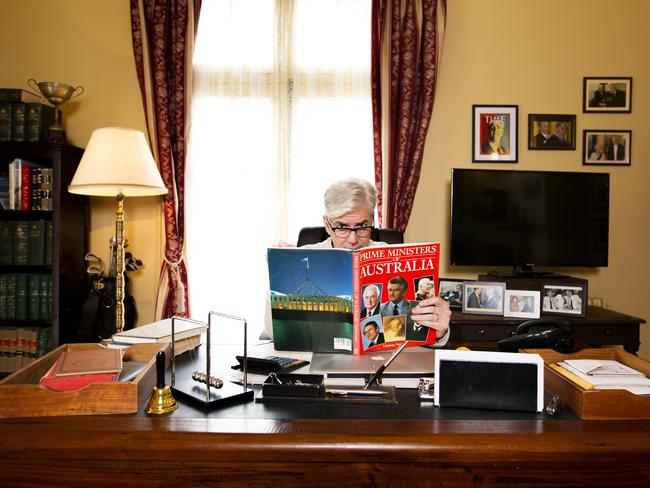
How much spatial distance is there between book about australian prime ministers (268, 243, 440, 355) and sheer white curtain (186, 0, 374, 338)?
1.83 metres

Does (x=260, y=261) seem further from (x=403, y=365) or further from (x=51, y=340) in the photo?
(x=403, y=365)

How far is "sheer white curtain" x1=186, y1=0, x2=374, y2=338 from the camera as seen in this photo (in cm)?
309

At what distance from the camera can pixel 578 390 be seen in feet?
3.13

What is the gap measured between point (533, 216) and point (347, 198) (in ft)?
5.42

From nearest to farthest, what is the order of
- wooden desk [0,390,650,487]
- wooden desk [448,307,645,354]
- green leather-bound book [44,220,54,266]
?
wooden desk [0,390,650,487], wooden desk [448,307,645,354], green leather-bound book [44,220,54,266]

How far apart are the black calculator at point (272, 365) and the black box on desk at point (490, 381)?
0.40 meters

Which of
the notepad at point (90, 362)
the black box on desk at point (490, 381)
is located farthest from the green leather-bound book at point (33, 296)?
the black box on desk at point (490, 381)

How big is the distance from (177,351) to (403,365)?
2.12ft

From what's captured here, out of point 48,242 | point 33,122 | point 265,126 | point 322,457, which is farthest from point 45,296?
point 322,457

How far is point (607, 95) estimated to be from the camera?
122 inches

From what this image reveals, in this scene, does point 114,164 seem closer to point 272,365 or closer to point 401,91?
point 272,365

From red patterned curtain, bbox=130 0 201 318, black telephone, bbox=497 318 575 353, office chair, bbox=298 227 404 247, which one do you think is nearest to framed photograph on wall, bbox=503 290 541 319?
office chair, bbox=298 227 404 247

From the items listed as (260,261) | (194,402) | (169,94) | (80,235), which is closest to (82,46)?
(169,94)

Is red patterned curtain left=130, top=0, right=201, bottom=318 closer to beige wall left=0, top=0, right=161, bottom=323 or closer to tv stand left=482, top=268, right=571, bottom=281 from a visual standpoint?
beige wall left=0, top=0, right=161, bottom=323
